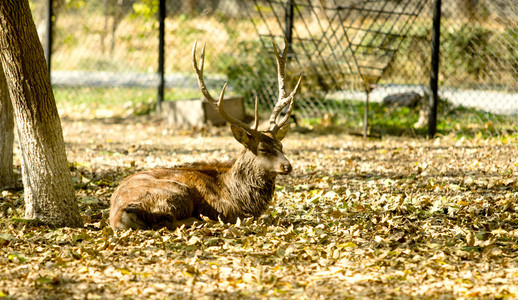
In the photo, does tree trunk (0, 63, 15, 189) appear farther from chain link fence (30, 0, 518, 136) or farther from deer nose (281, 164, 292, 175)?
chain link fence (30, 0, 518, 136)

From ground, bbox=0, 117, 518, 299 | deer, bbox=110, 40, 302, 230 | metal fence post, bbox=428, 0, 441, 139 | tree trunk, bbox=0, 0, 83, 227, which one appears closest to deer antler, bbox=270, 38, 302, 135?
deer, bbox=110, 40, 302, 230

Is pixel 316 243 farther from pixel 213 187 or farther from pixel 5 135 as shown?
pixel 5 135

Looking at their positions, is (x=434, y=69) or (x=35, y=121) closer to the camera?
(x=35, y=121)

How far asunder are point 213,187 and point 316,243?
143 cm

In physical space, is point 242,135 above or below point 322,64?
below

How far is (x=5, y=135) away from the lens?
23.1 ft

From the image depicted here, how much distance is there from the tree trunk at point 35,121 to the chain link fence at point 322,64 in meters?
5.81

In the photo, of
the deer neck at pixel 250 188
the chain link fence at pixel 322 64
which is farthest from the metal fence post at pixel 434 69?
the deer neck at pixel 250 188

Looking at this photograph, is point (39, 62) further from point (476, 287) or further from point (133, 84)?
point (133, 84)

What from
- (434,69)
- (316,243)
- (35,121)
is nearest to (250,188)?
(316,243)

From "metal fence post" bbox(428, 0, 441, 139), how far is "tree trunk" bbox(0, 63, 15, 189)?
7.11 metres

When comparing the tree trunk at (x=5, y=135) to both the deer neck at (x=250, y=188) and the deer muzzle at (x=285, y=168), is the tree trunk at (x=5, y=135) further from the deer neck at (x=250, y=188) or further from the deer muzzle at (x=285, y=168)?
the deer muzzle at (x=285, y=168)

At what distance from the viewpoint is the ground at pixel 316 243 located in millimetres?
4141

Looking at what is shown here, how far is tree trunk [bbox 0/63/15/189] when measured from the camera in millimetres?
6934
